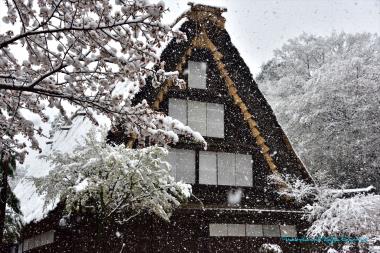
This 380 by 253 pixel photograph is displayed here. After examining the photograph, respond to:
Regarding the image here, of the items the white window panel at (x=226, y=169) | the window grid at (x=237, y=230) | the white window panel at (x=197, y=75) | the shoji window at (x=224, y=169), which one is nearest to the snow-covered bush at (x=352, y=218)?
the window grid at (x=237, y=230)

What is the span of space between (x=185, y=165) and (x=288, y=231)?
4.35 metres

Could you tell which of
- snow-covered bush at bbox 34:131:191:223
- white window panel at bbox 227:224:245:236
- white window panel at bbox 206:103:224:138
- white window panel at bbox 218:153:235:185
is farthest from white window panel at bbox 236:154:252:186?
snow-covered bush at bbox 34:131:191:223

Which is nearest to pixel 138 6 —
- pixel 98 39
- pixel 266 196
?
pixel 98 39

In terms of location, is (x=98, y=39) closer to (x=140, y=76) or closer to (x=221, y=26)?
(x=140, y=76)

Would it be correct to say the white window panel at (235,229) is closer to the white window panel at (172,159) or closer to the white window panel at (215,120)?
the white window panel at (172,159)

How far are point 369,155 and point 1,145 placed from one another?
1868cm

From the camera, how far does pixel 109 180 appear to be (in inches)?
355

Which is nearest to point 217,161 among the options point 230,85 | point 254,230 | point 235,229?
point 235,229

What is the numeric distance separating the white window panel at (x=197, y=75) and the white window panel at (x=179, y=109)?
28.0 inches

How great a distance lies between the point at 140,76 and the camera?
459 centimetres

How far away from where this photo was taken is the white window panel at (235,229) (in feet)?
44.1

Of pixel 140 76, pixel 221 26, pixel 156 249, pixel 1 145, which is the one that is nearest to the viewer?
pixel 140 76

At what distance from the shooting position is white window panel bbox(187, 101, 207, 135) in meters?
13.6

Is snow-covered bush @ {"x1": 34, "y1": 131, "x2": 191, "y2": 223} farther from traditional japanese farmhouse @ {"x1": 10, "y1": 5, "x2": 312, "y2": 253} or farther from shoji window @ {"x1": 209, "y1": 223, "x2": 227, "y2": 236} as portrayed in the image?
shoji window @ {"x1": 209, "y1": 223, "x2": 227, "y2": 236}
